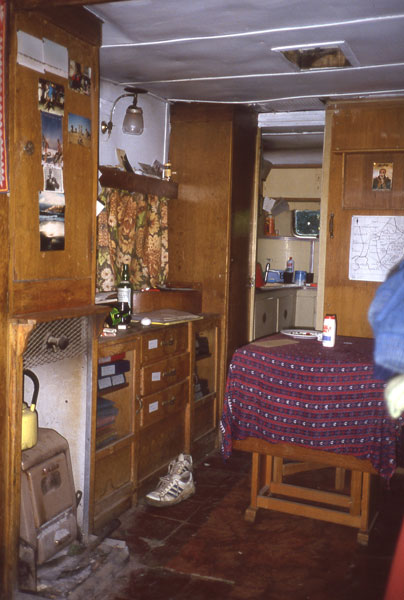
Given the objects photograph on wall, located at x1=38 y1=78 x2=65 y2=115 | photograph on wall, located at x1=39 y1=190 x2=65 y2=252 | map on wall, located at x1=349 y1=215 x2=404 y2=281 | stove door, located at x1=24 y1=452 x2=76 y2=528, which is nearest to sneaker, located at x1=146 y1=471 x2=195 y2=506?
stove door, located at x1=24 y1=452 x2=76 y2=528

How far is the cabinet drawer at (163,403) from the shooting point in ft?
12.6

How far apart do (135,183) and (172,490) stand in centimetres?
222

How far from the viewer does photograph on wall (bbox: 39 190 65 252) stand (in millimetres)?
2828

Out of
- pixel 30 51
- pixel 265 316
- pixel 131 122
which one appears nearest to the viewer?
pixel 30 51

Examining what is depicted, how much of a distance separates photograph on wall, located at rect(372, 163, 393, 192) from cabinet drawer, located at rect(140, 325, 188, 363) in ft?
6.62

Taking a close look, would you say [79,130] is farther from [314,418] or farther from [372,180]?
[372,180]

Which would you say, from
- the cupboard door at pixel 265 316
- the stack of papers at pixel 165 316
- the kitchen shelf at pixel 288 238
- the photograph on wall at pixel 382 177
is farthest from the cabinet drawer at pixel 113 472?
the kitchen shelf at pixel 288 238

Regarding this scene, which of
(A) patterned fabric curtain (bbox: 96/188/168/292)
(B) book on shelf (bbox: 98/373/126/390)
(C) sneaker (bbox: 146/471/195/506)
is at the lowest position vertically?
(C) sneaker (bbox: 146/471/195/506)

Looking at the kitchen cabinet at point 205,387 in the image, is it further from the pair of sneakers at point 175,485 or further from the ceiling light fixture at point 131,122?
the ceiling light fixture at point 131,122

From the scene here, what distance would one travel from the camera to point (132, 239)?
4676 mm

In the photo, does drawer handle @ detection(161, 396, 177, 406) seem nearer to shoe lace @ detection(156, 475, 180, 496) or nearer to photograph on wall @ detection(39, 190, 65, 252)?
shoe lace @ detection(156, 475, 180, 496)

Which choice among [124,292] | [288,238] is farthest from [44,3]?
[288,238]

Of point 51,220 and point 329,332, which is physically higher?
point 51,220

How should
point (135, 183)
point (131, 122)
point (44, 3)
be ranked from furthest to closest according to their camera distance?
point (135, 183) → point (131, 122) → point (44, 3)
